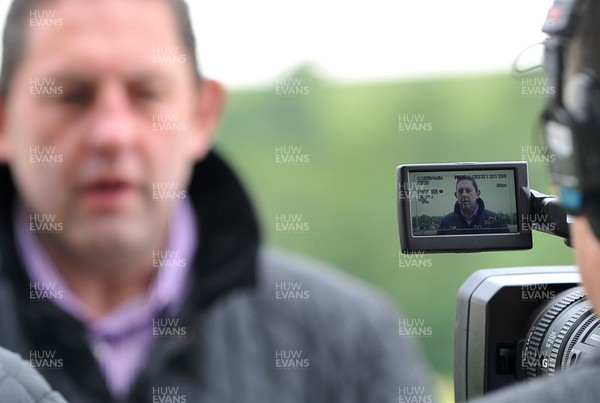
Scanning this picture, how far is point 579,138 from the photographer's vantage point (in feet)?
1.84

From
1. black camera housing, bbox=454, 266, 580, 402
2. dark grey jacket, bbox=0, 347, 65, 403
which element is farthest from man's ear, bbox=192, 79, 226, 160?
dark grey jacket, bbox=0, 347, 65, 403

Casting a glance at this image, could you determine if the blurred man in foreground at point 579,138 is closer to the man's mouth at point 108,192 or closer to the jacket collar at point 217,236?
the jacket collar at point 217,236

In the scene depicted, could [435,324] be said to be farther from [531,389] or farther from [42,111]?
[531,389]

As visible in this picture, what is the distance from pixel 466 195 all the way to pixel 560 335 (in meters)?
0.15

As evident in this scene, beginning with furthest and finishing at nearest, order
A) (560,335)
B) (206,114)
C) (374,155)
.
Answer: (374,155)
(206,114)
(560,335)

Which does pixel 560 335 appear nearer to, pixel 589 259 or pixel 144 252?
pixel 589 259

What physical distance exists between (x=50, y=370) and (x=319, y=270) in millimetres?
580

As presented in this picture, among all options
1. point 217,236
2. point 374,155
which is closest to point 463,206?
point 217,236

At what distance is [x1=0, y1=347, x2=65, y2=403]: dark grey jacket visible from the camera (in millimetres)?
657

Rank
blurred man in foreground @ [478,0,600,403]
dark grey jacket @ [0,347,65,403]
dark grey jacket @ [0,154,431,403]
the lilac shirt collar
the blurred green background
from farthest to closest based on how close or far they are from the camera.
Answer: the blurred green background → the lilac shirt collar → dark grey jacket @ [0,154,431,403] → dark grey jacket @ [0,347,65,403] → blurred man in foreground @ [478,0,600,403]

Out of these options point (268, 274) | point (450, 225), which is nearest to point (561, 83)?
point (450, 225)

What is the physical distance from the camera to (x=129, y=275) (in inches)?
78.1

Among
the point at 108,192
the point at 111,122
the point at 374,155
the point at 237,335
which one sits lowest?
the point at 237,335

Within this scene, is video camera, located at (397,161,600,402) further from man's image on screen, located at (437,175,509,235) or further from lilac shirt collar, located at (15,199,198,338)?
lilac shirt collar, located at (15,199,198,338)
